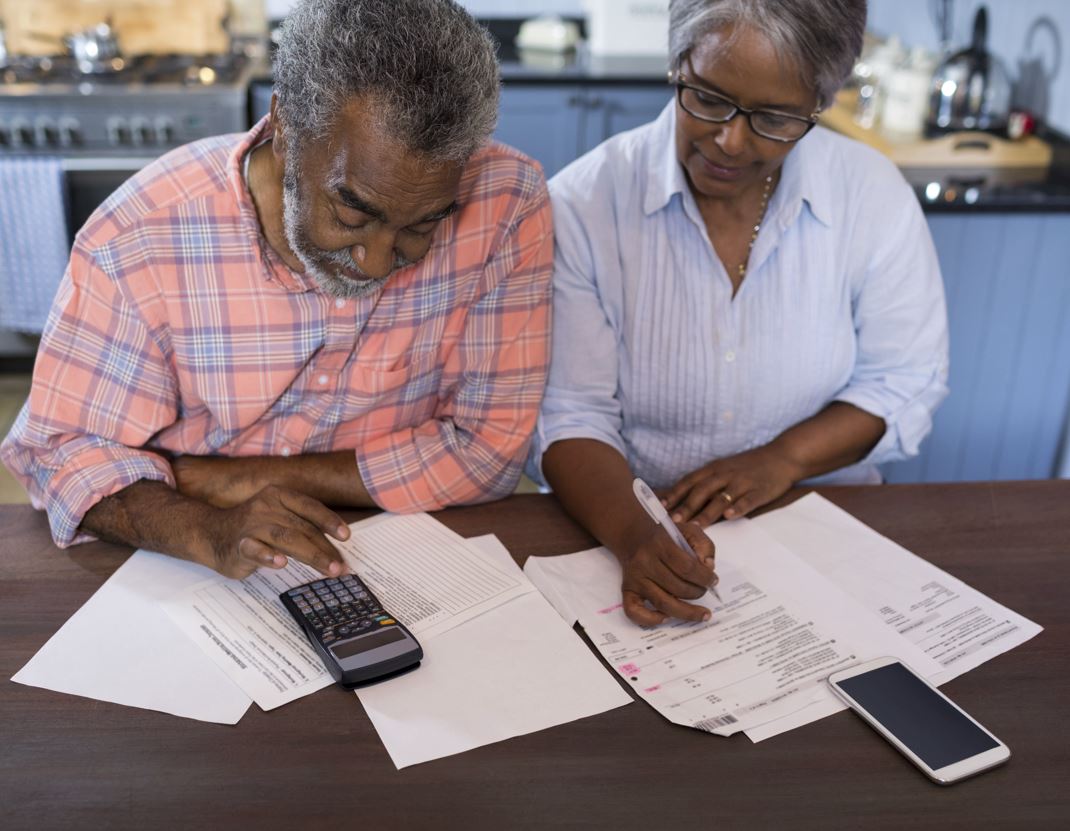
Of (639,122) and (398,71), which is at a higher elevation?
(398,71)

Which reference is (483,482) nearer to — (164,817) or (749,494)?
(749,494)

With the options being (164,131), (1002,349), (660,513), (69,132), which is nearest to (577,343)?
(660,513)

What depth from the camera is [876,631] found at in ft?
3.68

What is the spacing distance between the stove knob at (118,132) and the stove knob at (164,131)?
0.08 m

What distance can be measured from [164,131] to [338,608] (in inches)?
89.9

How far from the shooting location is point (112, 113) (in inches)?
117

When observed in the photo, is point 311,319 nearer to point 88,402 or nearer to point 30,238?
point 88,402

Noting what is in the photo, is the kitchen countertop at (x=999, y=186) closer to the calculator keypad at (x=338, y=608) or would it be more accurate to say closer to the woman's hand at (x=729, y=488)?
the woman's hand at (x=729, y=488)

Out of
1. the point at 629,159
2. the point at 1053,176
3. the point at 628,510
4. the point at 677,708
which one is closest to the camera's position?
the point at 677,708

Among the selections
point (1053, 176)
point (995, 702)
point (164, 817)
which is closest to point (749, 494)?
point (995, 702)

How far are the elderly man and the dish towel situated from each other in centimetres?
183

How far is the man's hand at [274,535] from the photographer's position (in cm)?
114

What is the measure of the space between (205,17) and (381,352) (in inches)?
95.6

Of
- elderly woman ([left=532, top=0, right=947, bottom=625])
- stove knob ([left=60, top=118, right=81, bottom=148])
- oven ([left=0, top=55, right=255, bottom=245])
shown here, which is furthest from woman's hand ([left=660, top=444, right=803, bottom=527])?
stove knob ([left=60, top=118, right=81, bottom=148])
